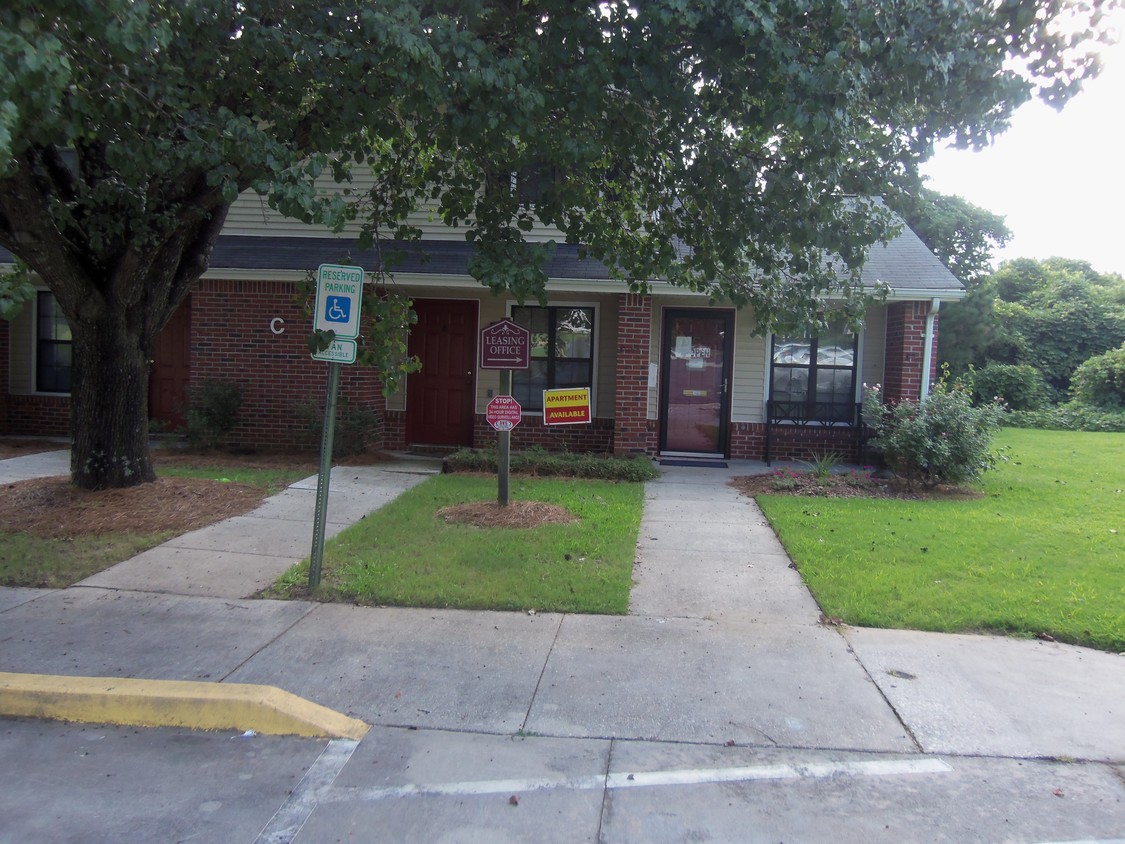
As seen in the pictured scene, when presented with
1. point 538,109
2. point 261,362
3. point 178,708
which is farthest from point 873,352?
point 178,708

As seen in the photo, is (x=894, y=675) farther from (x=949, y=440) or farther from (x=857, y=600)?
(x=949, y=440)

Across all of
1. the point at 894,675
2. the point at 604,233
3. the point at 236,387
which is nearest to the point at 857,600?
the point at 894,675

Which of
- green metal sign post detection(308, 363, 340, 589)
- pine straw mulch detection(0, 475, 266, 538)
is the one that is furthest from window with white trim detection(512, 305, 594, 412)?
green metal sign post detection(308, 363, 340, 589)

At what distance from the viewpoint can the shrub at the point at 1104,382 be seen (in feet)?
82.9

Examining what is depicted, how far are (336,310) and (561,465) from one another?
206 inches

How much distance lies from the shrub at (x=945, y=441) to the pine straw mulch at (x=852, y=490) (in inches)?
5.8

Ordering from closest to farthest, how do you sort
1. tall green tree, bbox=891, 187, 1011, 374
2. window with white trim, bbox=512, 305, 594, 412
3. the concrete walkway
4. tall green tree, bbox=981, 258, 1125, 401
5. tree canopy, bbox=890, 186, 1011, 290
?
the concrete walkway
window with white trim, bbox=512, 305, 594, 412
tall green tree, bbox=891, 187, 1011, 374
tree canopy, bbox=890, 186, 1011, 290
tall green tree, bbox=981, 258, 1125, 401

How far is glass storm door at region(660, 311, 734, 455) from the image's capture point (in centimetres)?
1267

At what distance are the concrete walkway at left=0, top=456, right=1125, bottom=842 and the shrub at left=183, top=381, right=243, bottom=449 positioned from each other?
5456 millimetres

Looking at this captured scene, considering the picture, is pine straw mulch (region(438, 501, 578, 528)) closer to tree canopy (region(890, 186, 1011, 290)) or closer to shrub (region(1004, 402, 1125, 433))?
shrub (region(1004, 402, 1125, 433))

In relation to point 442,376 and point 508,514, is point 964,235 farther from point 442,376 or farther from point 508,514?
point 508,514

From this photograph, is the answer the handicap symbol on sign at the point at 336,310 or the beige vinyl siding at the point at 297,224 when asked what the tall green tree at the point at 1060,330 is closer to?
the beige vinyl siding at the point at 297,224

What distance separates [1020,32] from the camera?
5.58 meters

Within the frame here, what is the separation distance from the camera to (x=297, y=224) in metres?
13.3
